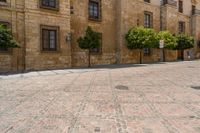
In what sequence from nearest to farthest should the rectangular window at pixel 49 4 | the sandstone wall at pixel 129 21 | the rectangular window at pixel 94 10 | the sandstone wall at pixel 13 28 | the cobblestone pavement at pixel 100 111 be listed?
the cobblestone pavement at pixel 100 111 → the sandstone wall at pixel 13 28 → the rectangular window at pixel 49 4 → the rectangular window at pixel 94 10 → the sandstone wall at pixel 129 21

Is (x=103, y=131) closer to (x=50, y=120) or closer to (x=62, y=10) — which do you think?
(x=50, y=120)

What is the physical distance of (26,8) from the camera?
1652 cm

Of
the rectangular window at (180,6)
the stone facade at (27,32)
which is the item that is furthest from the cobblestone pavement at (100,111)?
the rectangular window at (180,6)

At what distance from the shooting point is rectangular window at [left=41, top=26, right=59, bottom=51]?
57.6 feet

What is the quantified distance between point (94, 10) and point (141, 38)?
17.6ft

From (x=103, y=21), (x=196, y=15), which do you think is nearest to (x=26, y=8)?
(x=103, y=21)

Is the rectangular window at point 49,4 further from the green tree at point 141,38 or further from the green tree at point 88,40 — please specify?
the green tree at point 141,38

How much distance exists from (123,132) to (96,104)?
2.13 metres

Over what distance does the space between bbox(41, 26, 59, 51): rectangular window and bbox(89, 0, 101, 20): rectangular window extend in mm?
4762

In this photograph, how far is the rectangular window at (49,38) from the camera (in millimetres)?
17562

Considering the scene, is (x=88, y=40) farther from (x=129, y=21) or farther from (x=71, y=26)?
(x=129, y=21)

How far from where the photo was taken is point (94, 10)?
22.1 meters

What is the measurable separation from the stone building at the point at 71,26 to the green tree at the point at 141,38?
2.88 ft

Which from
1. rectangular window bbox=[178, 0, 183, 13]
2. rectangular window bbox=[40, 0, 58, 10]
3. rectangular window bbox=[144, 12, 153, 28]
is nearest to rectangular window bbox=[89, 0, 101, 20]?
rectangular window bbox=[40, 0, 58, 10]
